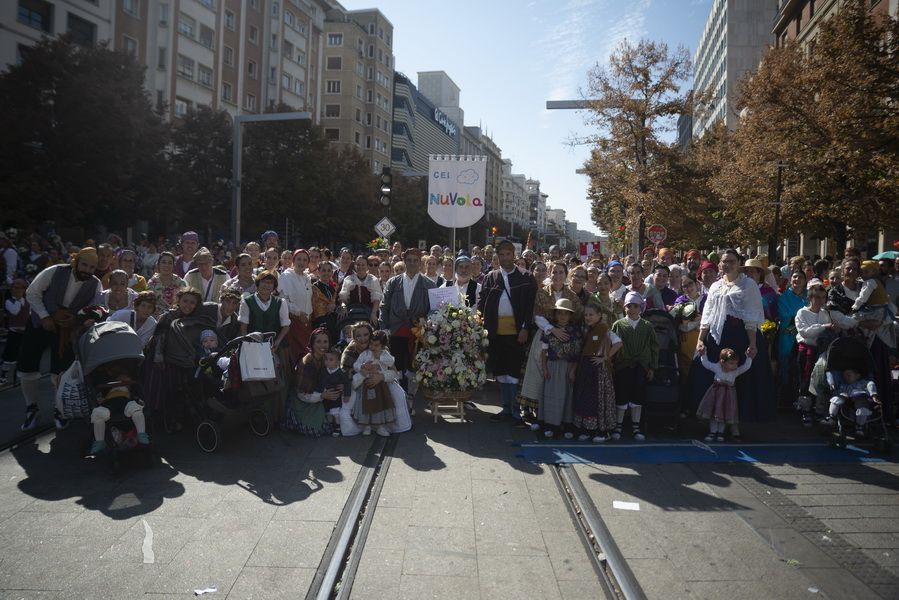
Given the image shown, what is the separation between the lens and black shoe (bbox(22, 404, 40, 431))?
7195 millimetres

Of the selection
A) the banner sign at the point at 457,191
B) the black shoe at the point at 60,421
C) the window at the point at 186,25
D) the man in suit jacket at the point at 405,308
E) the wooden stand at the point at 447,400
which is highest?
the window at the point at 186,25

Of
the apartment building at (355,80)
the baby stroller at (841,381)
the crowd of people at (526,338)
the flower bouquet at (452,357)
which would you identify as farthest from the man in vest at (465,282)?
the apartment building at (355,80)

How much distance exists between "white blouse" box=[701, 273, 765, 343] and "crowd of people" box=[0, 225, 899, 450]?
0.02m

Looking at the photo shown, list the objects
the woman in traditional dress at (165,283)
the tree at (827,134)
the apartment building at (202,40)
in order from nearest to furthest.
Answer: the woman in traditional dress at (165,283) < the tree at (827,134) < the apartment building at (202,40)

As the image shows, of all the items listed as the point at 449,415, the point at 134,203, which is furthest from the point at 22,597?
the point at 134,203

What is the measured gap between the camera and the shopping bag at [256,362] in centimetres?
679

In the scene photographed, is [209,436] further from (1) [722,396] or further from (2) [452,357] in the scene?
(1) [722,396]

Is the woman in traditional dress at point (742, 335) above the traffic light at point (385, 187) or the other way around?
the other way around

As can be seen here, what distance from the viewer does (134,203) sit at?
27.1 meters

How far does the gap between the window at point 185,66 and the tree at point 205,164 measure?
338 inches

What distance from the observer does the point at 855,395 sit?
729 cm

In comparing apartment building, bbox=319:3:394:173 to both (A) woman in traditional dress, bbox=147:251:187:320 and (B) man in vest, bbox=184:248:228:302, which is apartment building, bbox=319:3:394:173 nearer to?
(B) man in vest, bbox=184:248:228:302

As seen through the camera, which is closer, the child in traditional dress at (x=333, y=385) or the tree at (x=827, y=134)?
the child in traditional dress at (x=333, y=385)

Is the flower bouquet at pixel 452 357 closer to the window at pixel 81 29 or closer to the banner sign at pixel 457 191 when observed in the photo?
the banner sign at pixel 457 191
